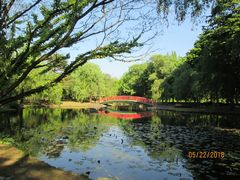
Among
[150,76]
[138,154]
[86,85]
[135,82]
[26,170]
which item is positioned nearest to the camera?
[26,170]

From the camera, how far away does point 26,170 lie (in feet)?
24.4

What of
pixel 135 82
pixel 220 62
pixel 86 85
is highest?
pixel 135 82

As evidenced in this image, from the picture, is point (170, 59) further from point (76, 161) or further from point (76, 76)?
point (76, 161)

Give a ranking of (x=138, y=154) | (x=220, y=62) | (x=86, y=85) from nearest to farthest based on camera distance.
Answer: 1. (x=138, y=154)
2. (x=220, y=62)
3. (x=86, y=85)

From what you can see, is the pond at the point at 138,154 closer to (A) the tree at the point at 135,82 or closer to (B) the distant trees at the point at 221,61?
(B) the distant trees at the point at 221,61

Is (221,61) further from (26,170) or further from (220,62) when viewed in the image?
(26,170)

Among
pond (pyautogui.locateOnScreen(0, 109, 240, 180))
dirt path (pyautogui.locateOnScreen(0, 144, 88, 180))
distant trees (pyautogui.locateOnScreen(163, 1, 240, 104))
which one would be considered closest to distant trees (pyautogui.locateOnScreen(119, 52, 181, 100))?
distant trees (pyautogui.locateOnScreen(163, 1, 240, 104))

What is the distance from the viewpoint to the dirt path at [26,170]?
6.94 metres

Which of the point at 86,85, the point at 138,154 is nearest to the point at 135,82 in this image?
the point at 86,85

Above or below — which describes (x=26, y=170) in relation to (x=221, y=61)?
below

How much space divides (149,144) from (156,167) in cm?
462

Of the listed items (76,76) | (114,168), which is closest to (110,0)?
Result: (114,168)

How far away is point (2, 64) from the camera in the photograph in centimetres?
790

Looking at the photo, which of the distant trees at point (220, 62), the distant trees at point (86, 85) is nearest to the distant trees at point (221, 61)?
the distant trees at point (220, 62)
